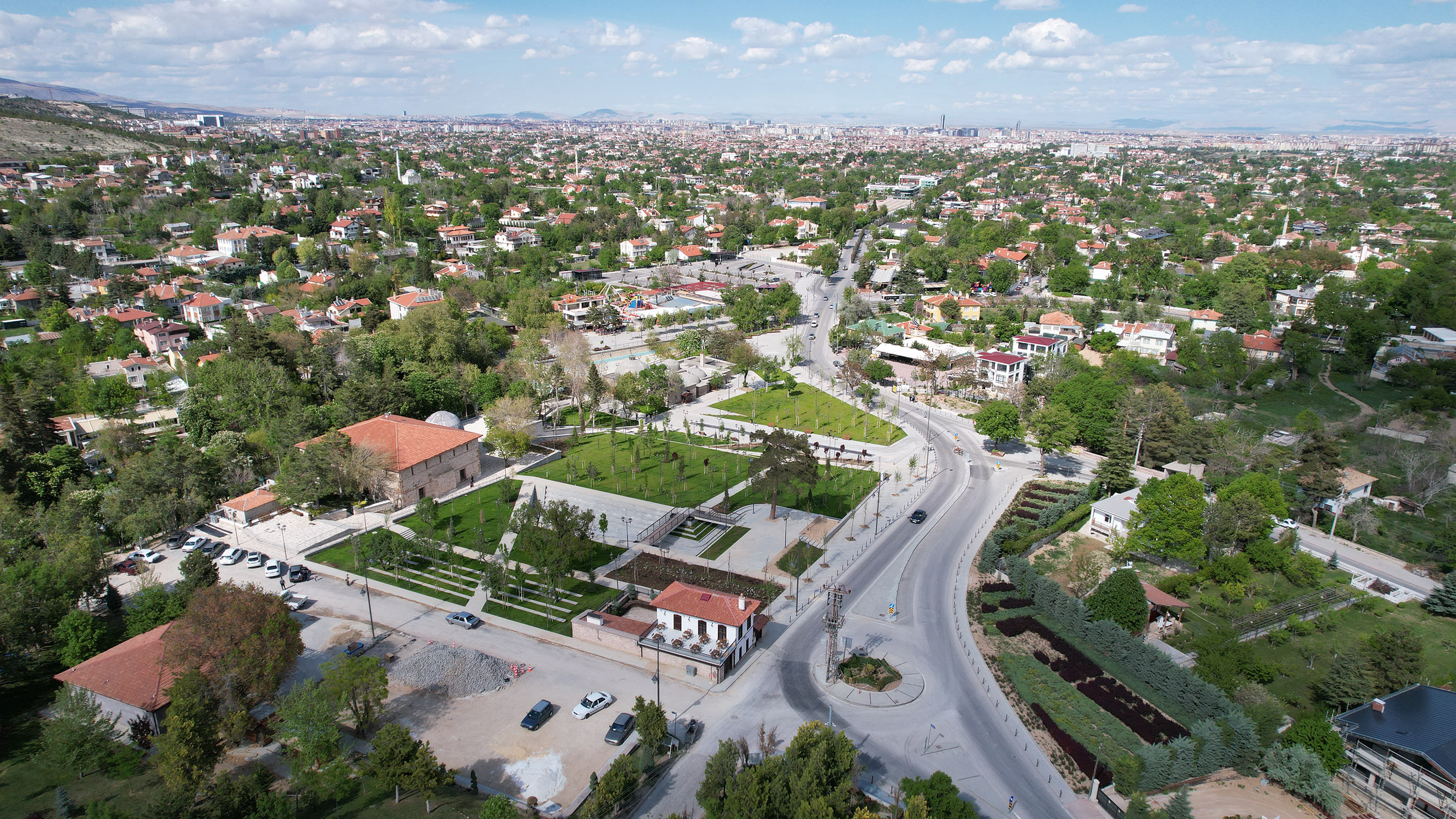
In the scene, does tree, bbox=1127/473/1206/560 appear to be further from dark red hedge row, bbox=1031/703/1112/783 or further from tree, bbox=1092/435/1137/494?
dark red hedge row, bbox=1031/703/1112/783

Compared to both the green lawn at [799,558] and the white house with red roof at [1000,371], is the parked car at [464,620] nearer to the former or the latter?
the green lawn at [799,558]

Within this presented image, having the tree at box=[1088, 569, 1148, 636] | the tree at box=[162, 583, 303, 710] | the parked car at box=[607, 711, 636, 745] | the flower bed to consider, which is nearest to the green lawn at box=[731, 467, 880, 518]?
the flower bed

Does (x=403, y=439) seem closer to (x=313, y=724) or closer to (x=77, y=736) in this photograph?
(x=77, y=736)

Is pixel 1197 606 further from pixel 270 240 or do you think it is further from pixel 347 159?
pixel 347 159

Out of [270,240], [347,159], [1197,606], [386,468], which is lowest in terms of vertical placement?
[1197,606]

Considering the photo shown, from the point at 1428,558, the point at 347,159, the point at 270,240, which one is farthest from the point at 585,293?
the point at 347,159

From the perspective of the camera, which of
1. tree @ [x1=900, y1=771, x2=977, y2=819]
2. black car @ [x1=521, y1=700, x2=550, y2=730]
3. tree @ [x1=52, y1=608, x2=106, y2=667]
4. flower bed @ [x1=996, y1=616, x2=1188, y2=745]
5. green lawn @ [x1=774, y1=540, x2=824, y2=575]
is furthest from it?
green lawn @ [x1=774, y1=540, x2=824, y2=575]

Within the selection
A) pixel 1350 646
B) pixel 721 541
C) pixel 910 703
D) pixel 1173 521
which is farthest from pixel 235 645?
pixel 1350 646
